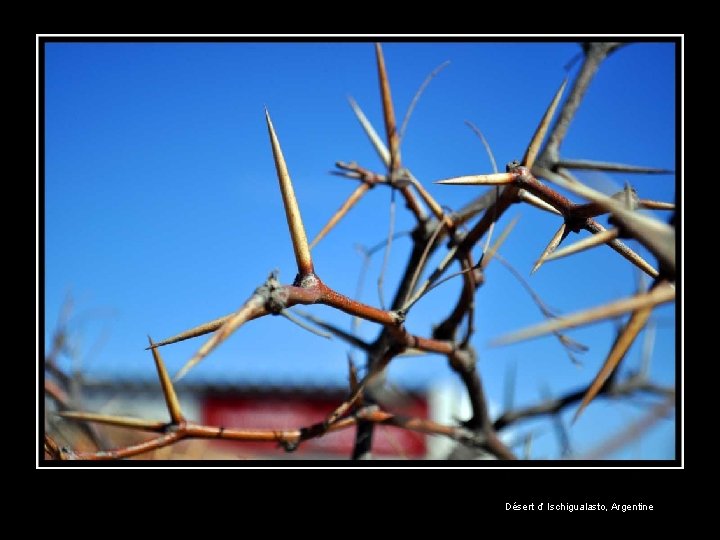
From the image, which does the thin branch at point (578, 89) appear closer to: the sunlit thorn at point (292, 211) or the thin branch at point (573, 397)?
the thin branch at point (573, 397)

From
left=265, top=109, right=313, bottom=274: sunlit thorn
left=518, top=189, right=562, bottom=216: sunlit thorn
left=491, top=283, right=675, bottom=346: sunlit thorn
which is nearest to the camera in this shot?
left=491, top=283, right=675, bottom=346: sunlit thorn

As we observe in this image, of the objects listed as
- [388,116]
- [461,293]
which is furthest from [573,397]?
[388,116]

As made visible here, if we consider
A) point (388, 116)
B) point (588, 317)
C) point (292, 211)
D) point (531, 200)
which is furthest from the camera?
point (388, 116)

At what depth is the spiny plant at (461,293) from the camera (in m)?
0.79

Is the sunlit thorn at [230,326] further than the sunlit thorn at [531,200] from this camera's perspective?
No

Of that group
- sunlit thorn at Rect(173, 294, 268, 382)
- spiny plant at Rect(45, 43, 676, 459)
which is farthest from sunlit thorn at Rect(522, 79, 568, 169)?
sunlit thorn at Rect(173, 294, 268, 382)

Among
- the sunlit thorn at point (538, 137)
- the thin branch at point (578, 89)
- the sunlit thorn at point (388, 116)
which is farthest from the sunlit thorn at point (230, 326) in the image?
the thin branch at point (578, 89)

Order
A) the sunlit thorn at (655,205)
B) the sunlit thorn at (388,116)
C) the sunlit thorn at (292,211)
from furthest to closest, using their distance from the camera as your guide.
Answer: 1. the sunlit thorn at (388,116)
2. the sunlit thorn at (655,205)
3. the sunlit thorn at (292,211)

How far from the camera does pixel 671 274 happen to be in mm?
796

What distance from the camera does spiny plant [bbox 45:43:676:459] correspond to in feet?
2.60

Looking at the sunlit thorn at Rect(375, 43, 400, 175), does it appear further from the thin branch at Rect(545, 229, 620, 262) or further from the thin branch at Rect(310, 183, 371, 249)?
the thin branch at Rect(545, 229, 620, 262)

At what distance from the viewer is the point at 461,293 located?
4.80 feet

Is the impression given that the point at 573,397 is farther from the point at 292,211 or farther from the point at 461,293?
the point at 292,211
